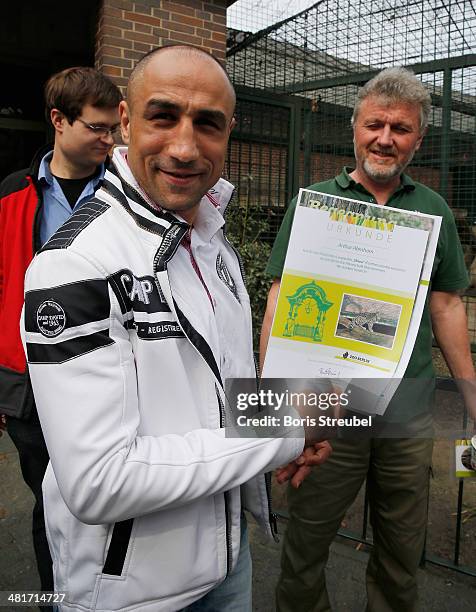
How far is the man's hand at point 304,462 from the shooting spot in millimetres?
1453

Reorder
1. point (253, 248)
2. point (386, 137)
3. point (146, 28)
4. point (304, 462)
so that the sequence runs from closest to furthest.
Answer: point (304, 462) < point (386, 137) < point (146, 28) < point (253, 248)

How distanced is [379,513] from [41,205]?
2039 mm

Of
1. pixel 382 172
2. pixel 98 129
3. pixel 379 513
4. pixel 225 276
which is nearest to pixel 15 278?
pixel 98 129

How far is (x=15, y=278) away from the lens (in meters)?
2.09

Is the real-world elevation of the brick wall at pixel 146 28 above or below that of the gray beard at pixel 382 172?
above

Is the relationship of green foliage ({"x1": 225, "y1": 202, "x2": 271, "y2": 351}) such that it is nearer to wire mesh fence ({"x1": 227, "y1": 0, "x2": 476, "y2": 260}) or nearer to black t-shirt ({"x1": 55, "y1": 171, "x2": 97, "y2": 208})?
wire mesh fence ({"x1": 227, "y1": 0, "x2": 476, "y2": 260})

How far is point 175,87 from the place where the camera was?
1119mm

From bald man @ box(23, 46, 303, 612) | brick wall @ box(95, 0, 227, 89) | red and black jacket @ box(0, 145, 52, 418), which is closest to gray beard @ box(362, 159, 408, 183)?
bald man @ box(23, 46, 303, 612)

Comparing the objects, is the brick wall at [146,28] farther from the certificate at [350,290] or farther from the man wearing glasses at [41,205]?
the certificate at [350,290]

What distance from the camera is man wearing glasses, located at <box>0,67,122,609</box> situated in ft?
6.79

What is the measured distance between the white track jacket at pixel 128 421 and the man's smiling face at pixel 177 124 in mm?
65

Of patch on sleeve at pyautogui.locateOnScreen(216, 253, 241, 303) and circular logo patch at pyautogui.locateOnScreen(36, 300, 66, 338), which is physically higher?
patch on sleeve at pyautogui.locateOnScreen(216, 253, 241, 303)

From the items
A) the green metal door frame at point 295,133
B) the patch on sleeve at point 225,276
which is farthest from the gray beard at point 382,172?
the green metal door frame at point 295,133

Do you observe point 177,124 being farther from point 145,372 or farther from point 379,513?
point 379,513
